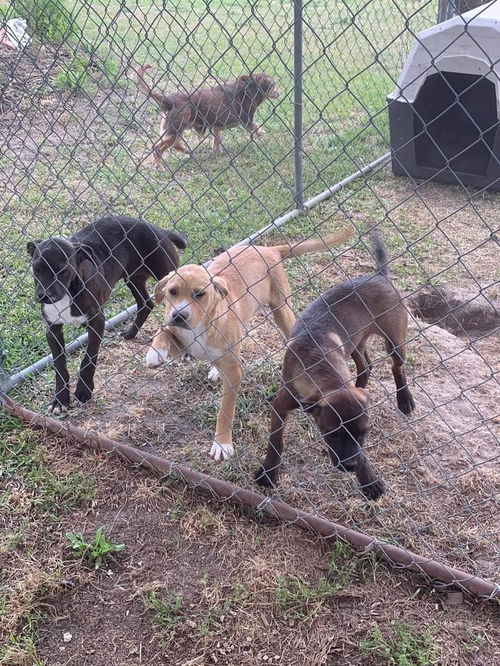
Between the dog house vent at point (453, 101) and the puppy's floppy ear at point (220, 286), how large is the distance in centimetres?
302

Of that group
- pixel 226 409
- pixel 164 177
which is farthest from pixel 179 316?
pixel 164 177

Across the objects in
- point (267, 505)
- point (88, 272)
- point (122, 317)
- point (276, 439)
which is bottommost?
point (267, 505)

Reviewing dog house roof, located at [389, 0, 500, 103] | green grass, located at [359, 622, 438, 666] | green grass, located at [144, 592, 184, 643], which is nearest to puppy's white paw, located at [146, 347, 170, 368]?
green grass, located at [144, 592, 184, 643]

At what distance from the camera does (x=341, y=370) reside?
108 inches

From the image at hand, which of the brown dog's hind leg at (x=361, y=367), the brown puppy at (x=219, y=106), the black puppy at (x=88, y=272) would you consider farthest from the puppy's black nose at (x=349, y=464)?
A: the brown puppy at (x=219, y=106)

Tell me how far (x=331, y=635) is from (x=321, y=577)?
247 millimetres

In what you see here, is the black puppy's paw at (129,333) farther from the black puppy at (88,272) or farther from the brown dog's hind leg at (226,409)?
the brown dog's hind leg at (226,409)

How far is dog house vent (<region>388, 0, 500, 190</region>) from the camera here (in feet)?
18.5

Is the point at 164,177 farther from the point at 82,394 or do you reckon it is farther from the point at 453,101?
the point at 82,394

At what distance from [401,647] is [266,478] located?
947 millimetres

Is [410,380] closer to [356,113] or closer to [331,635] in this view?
[331,635]

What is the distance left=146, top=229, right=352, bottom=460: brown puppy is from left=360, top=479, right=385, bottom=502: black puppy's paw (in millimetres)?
704

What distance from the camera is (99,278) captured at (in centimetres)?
352

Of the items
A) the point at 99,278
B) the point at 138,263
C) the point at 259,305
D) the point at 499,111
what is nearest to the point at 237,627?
the point at 259,305
